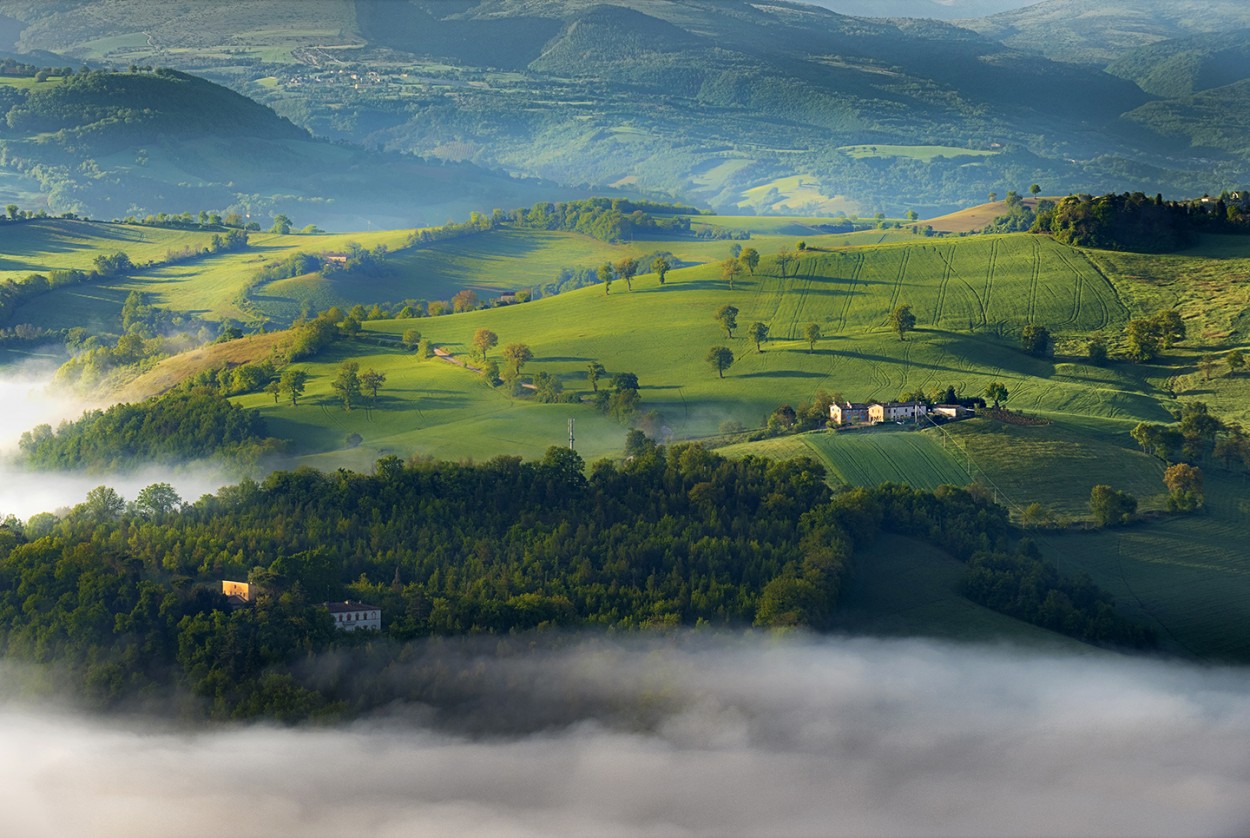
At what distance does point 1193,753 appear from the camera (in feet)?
294

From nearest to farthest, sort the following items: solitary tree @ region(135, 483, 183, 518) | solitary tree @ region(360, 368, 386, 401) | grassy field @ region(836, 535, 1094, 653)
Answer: grassy field @ region(836, 535, 1094, 653) → solitary tree @ region(135, 483, 183, 518) → solitary tree @ region(360, 368, 386, 401)

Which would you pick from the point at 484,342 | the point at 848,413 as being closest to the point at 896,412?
the point at 848,413

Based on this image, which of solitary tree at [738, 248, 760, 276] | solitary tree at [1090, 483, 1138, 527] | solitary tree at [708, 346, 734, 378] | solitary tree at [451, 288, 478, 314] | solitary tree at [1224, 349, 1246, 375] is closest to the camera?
solitary tree at [1090, 483, 1138, 527]

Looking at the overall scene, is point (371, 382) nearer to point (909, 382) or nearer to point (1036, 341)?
point (909, 382)

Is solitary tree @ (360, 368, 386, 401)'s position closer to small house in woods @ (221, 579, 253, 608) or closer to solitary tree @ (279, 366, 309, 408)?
solitary tree @ (279, 366, 309, 408)

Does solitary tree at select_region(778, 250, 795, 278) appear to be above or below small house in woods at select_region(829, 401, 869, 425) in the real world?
above

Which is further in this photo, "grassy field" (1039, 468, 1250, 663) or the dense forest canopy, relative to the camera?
"grassy field" (1039, 468, 1250, 663)

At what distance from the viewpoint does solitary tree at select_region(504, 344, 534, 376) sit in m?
141

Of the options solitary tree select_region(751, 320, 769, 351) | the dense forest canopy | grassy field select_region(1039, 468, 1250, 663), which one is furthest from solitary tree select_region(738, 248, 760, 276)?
grassy field select_region(1039, 468, 1250, 663)

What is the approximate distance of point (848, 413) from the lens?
412 ft

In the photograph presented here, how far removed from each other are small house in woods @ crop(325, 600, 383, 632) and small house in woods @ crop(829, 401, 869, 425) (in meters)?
45.2

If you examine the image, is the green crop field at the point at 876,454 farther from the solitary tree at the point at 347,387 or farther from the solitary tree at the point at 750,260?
the solitary tree at the point at 750,260

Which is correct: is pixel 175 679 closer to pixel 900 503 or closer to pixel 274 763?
pixel 274 763

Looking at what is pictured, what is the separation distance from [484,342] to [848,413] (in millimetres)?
34556
